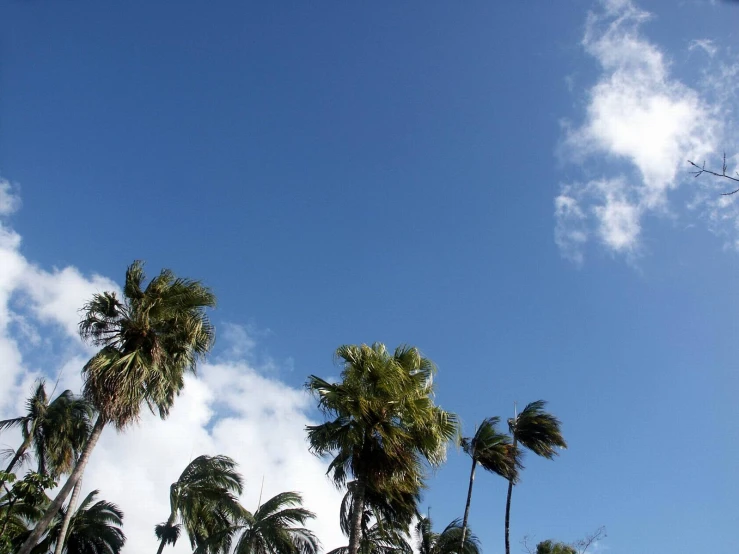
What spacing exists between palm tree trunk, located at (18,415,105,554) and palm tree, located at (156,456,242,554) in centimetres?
1057

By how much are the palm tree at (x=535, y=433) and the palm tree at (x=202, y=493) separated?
1313 centimetres

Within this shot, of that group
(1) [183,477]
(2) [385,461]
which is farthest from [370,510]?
(1) [183,477]

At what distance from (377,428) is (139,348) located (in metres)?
6.86

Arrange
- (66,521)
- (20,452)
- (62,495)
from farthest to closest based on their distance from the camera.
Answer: (20,452)
(66,521)
(62,495)

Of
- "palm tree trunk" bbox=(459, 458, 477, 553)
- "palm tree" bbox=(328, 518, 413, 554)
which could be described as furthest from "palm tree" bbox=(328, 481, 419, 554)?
"palm tree trunk" bbox=(459, 458, 477, 553)

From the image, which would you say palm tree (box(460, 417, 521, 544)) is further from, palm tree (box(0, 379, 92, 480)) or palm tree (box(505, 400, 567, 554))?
palm tree (box(0, 379, 92, 480))

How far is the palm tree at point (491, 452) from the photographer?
25.8 metres

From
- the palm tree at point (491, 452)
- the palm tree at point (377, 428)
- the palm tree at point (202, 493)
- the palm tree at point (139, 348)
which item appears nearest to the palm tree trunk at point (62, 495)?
the palm tree at point (139, 348)

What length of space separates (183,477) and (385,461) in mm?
14339

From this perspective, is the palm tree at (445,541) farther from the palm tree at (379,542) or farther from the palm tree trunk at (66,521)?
the palm tree trunk at (66,521)

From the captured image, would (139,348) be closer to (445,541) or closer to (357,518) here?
(357,518)

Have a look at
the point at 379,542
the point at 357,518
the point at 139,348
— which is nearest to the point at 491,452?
the point at 379,542

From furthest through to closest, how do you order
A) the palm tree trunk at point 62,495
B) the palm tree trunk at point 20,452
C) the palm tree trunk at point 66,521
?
1. the palm tree trunk at point 20,452
2. the palm tree trunk at point 66,521
3. the palm tree trunk at point 62,495

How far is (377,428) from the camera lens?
47.1ft
